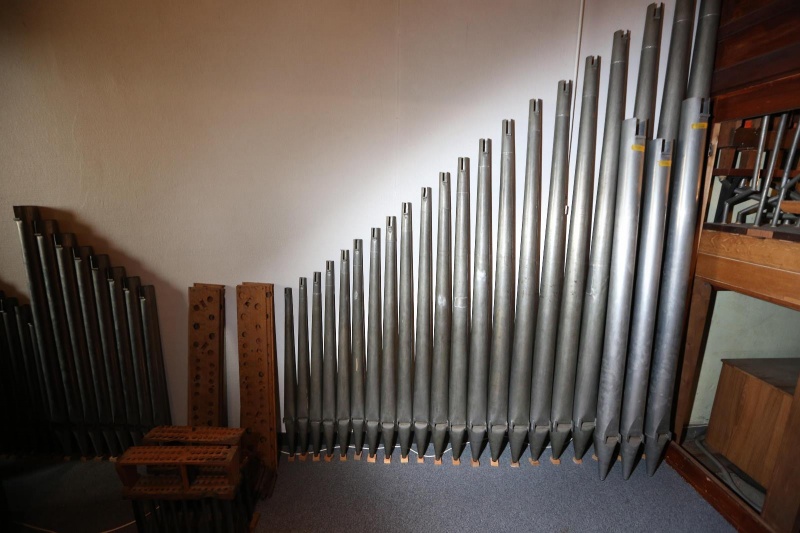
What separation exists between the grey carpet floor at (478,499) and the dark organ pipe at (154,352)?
0.83 m

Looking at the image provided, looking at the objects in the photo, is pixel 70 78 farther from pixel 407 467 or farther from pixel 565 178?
pixel 407 467

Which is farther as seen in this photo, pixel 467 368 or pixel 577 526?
pixel 467 368

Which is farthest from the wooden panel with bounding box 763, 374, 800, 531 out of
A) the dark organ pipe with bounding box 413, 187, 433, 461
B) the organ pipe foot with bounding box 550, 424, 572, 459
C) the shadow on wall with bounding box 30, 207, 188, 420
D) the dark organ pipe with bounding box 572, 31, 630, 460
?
the shadow on wall with bounding box 30, 207, 188, 420

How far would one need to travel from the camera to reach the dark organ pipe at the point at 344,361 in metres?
2.12

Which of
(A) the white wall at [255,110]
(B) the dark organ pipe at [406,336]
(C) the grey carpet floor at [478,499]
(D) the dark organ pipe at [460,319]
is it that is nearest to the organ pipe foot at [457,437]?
(D) the dark organ pipe at [460,319]

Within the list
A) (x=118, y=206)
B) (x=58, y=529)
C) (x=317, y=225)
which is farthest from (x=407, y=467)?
(x=118, y=206)

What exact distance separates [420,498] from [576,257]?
5.09 feet

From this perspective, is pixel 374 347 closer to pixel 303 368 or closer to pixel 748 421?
pixel 303 368

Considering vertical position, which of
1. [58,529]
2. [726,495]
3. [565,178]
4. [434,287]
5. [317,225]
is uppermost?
[565,178]

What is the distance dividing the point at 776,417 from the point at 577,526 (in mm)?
1188

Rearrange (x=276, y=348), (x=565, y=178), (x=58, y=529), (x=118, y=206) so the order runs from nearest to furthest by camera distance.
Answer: (x=58, y=529) < (x=565, y=178) < (x=118, y=206) < (x=276, y=348)

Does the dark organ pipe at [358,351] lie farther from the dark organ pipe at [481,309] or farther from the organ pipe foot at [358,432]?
the dark organ pipe at [481,309]

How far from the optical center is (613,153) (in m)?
1.90

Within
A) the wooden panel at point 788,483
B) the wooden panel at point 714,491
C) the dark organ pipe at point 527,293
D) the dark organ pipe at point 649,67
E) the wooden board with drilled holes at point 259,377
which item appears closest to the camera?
the wooden panel at point 788,483
